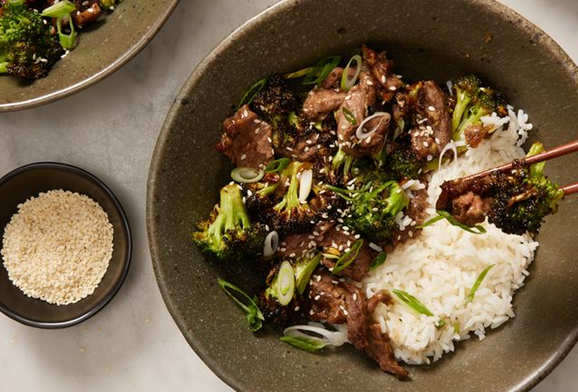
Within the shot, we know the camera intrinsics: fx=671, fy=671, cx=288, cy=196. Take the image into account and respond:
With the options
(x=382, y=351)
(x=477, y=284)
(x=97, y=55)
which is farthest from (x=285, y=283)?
(x=97, y=55)

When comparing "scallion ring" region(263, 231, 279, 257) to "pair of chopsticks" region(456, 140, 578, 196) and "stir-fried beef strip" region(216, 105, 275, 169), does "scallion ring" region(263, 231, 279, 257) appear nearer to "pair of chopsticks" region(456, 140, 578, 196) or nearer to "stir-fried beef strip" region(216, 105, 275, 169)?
"stir-fried beef strip" region(216, 105, 275, 169)

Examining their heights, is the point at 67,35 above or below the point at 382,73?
below

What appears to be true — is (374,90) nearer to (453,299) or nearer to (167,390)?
(453,299)

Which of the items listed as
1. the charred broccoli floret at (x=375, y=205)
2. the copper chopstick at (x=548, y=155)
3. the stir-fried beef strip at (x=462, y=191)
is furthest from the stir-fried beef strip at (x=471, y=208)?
the charred broccoli floret at (x=375, y=205)

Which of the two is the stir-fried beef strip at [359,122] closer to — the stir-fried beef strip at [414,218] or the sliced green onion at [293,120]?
the sliced green onion at [293,120]

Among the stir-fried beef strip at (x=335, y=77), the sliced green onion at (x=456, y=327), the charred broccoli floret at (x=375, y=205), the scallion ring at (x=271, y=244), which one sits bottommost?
the scallion ring at (x=271, y=244)

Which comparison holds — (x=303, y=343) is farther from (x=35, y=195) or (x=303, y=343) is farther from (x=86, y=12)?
(x=86, y=12)

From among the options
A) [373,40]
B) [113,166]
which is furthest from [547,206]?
[113,166]
